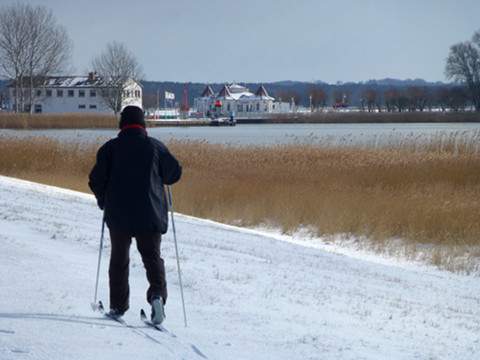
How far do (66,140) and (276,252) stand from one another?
18.0 metres

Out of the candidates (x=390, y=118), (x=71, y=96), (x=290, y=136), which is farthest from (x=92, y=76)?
(x=290, y=136)

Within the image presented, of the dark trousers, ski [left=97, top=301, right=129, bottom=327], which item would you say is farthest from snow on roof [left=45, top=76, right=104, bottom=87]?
the dark trousers

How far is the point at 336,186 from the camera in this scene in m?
19.0

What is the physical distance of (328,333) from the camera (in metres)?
6.86

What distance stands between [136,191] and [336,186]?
43.0 feet

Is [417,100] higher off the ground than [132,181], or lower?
higher

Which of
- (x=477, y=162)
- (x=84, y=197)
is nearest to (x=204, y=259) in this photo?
(x=84, y=197)

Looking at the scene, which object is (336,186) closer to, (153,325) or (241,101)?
(153,325)

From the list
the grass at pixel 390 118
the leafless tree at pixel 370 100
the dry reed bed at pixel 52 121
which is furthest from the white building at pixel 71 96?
the leafless tree at pixel 370 100

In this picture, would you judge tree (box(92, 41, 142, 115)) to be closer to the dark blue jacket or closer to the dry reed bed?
the dry reed bed

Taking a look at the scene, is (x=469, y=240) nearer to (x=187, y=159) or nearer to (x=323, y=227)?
(x=323, y=227)

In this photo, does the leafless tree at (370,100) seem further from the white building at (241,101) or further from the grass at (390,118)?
the grass at (390,118)

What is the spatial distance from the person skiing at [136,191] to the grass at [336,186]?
7.34 metres

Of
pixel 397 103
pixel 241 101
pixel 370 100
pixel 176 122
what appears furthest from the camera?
pixel 241 101
